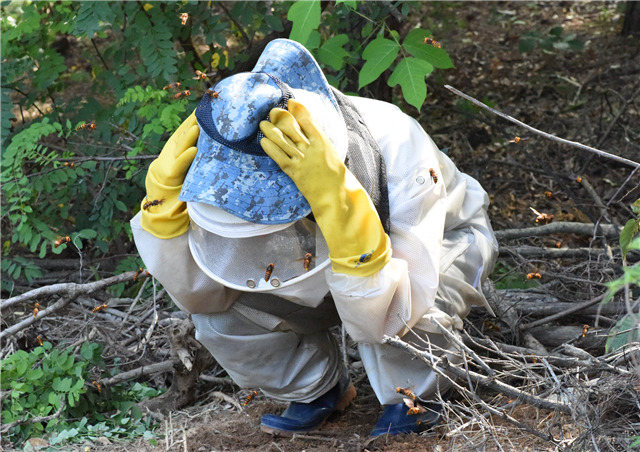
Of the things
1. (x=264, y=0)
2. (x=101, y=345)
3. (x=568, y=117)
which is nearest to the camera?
(x=101, y=345)

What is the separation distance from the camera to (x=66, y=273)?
4.24m

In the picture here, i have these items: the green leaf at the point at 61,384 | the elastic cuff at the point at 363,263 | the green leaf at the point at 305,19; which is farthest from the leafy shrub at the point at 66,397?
the green leaf at the point at 305,19

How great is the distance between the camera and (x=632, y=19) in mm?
6004

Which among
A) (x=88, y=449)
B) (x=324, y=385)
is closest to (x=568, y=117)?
(x=324, y=385)

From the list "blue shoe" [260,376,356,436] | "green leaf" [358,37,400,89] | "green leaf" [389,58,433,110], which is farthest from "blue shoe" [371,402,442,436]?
"green leaf" [358,37,400,89]

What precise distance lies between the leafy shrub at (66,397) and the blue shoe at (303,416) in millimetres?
568

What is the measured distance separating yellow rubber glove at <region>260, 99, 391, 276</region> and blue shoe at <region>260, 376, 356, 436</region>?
0.87m

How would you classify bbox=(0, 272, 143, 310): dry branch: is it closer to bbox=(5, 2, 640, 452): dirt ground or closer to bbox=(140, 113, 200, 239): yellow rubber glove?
bbox=(5, 2, 640, 452): dirt ground

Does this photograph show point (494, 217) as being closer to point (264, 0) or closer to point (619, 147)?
point (619, 147)

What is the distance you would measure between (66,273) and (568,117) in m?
3.53

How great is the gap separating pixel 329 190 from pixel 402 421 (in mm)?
1008

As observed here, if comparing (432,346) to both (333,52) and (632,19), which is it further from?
(632,19)

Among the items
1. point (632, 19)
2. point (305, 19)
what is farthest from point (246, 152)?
point (632, 19)

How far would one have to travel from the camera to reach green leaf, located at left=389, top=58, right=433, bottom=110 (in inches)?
114
